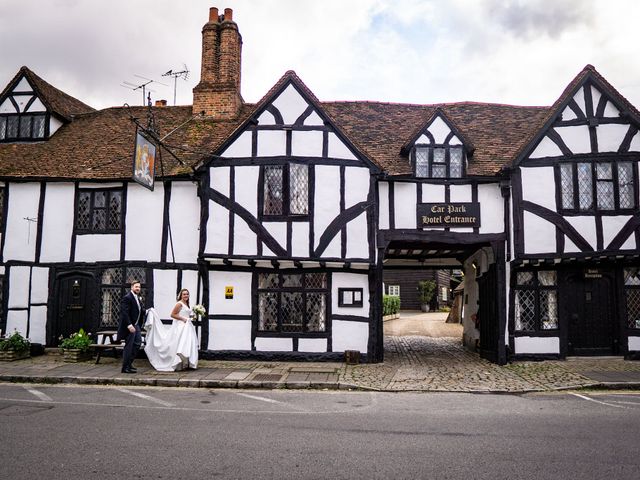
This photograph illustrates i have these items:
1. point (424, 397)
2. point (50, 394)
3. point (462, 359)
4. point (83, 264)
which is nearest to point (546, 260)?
point (462, 359)

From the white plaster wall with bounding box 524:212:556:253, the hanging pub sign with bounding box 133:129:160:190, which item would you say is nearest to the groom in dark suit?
the hanging pub sign with bounding box 133:129:160:190

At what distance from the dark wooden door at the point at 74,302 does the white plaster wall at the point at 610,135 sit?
1465 centimetres

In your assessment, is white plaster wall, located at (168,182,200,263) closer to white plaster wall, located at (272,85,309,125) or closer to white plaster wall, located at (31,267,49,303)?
white plaster wall, located at (272,85,309,125)

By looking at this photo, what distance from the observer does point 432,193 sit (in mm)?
13836

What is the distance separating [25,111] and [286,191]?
385 inches

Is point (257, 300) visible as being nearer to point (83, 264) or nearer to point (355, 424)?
point (83, 264)

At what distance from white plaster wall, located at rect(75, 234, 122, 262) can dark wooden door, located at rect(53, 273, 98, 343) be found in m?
0.52

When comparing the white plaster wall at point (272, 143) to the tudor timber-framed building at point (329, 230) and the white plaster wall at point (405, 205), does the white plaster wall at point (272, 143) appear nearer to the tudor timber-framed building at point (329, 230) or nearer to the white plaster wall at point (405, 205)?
the tudor timber-framed building at point (329, 230)

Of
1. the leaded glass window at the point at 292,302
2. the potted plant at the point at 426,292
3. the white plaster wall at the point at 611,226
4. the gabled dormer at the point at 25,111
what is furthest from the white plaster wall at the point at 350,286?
the potted plant at the point at 426,292

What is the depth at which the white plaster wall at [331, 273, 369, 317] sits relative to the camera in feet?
43.8

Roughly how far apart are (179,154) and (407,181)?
691 centimetres

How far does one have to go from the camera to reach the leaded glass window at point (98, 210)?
47.3 ft

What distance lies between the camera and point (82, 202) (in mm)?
14562

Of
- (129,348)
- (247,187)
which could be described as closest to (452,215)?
(247,187)
